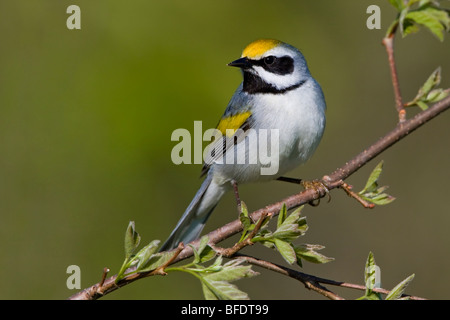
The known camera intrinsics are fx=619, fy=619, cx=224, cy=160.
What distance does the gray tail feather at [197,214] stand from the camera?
3971mm

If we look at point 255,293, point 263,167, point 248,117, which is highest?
point 248,117

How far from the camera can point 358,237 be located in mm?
6430

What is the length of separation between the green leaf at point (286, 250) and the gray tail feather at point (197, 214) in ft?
5.86

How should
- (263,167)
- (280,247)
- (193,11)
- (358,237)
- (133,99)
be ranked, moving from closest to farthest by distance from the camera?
1. (280,247)
2. (263,167)
3. (133,99)
4. (193,11)
5. (358,237)

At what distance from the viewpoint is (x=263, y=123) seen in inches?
157

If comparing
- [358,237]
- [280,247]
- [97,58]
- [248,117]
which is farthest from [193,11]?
[280,247]

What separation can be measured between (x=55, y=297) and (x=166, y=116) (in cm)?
170

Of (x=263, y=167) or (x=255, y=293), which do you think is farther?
(x=255, y=293)

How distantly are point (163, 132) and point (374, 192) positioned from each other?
295 centimetres

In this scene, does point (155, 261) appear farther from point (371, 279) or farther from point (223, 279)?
Answer: point (371, 279)

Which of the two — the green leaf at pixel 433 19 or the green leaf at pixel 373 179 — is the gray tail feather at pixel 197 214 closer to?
the green leaf at pixel 373 179

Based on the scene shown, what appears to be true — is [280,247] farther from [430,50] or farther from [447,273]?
[430,50]

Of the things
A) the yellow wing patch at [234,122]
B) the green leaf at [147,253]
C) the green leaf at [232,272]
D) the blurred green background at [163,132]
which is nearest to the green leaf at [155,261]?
the green leaf at [147,253]

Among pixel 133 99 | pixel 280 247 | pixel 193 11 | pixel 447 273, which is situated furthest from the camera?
pixel 447 273
